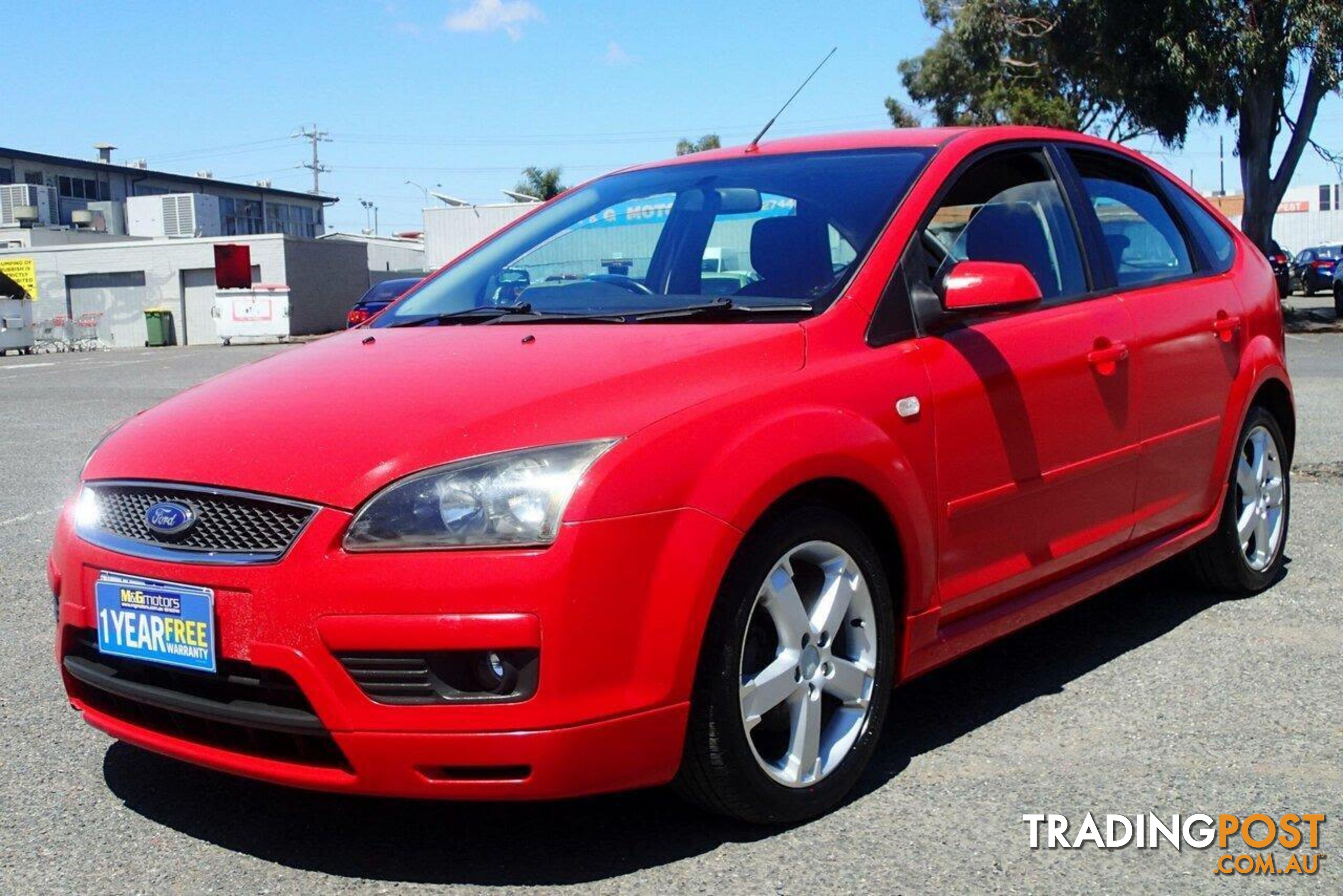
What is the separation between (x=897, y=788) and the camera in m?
3.53

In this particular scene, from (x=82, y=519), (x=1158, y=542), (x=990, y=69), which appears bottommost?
(x=1158, y=542)

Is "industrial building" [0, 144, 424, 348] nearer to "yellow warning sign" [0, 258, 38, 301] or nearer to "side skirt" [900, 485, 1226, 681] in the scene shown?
"yellow warning sign" [0, 258, 38, 301]

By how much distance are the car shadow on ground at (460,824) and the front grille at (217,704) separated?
0.30m

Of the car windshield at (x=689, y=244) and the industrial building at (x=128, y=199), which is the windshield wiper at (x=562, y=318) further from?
the industrial building at (x=128, y=199)

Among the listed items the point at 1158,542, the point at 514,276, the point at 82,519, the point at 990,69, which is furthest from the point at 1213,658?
the point at 990,69

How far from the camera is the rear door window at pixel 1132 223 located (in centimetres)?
463

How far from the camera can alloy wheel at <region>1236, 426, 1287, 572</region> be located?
525 centimetres

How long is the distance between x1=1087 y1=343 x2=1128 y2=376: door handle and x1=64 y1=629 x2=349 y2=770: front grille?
244 centimetres

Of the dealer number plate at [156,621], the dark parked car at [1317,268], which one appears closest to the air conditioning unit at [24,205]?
the dark parked car at [1317,268]

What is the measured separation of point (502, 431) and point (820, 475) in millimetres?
723

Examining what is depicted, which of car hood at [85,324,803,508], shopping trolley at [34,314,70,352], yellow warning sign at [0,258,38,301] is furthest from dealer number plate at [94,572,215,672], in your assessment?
yellow warning sign at [0,258,38,301]

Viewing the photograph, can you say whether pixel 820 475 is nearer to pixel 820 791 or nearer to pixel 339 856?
pixel 820 791

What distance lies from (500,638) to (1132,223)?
2936 mm

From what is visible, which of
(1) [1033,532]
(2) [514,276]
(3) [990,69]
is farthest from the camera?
(3) [990,69]
